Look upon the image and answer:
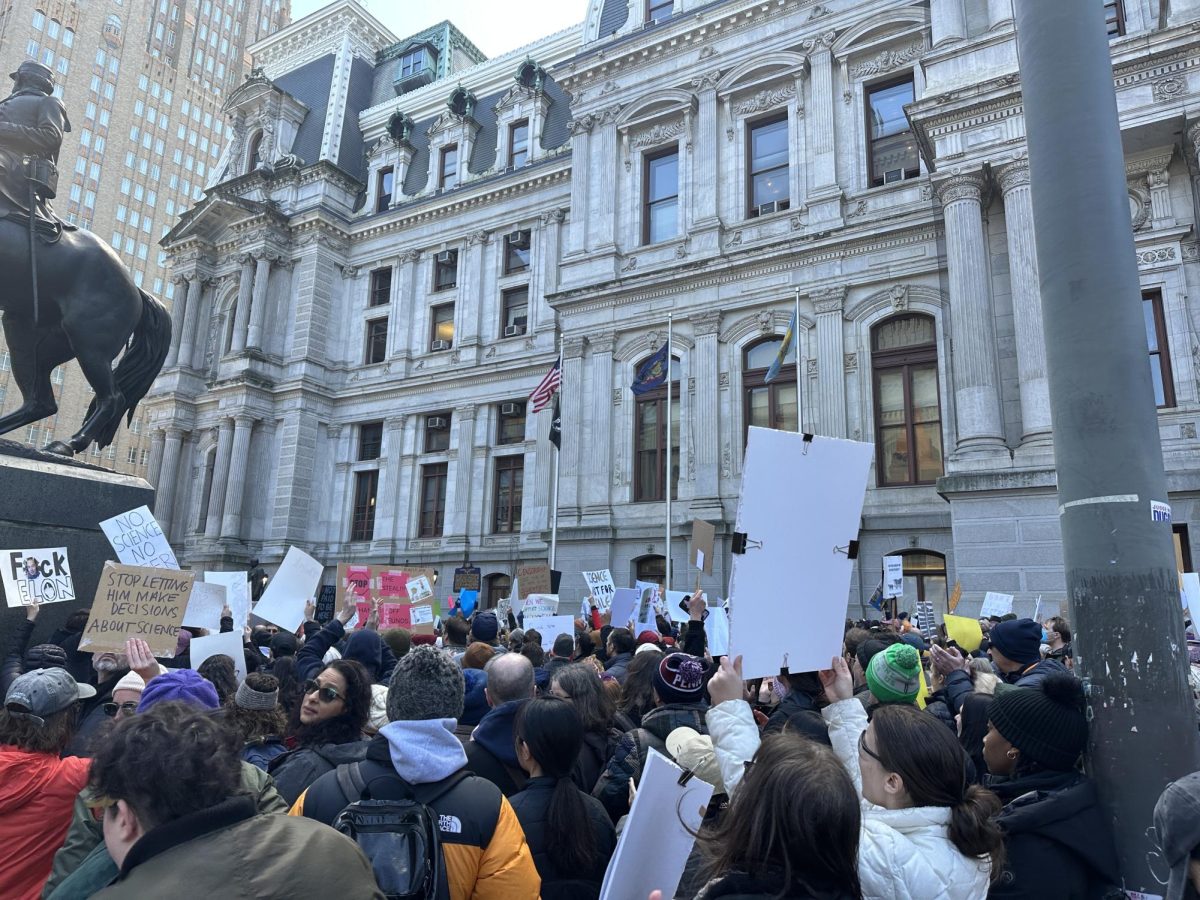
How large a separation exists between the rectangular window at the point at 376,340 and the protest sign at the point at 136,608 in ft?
92.8

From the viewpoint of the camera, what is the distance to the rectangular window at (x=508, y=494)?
1128 inches

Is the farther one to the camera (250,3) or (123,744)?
(250,3)

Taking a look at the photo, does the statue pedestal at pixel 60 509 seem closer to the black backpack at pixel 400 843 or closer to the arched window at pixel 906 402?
the black backpack at pixel 400 843

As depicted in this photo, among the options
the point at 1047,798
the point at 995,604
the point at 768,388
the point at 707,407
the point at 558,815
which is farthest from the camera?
the point at 707,407

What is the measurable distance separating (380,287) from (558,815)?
3363cm

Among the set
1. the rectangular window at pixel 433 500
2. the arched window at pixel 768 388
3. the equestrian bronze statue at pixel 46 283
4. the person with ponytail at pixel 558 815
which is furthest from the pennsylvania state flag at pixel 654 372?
the person with ponytail at pixel 558 815

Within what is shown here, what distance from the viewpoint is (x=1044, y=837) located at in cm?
284

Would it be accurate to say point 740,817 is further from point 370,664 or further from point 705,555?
point 705,555

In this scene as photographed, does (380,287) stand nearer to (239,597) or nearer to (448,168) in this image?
(448,168)

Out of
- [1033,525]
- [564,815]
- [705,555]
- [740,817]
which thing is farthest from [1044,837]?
[1033,525]

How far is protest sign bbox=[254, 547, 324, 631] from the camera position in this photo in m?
8.99

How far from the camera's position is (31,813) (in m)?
2.98

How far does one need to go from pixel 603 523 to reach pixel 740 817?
1992cm

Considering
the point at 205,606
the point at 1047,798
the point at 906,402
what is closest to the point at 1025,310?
the point at 906,402
